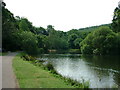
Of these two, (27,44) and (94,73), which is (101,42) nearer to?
(27,44)

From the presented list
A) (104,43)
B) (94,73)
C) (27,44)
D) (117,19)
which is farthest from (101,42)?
(117,19)

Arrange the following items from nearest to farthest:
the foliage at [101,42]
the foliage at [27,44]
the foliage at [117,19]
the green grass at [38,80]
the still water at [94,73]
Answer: the foliage at [117,19]
the green grass at [38,80]
the still water at [94,73]
the foliage at [27,44]
the foliage at [101,42]

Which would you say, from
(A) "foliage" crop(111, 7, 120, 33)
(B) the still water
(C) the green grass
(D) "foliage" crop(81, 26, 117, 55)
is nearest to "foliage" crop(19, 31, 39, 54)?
(D) "foliage" crop(81, 26, 117, 55)

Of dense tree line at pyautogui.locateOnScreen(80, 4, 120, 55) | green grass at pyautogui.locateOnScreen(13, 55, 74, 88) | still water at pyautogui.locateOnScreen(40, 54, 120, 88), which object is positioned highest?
dense tree line at pyautogui.locateOnScreen(80, 4, 120, 55)

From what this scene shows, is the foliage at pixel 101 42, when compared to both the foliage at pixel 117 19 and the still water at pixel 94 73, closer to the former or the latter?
the foliage at pixel 117 19

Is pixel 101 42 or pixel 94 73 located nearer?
pixel 94 73

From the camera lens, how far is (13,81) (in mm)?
11336

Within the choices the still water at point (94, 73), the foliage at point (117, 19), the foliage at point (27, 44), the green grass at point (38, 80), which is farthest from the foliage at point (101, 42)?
the green grass at point (38, 80)

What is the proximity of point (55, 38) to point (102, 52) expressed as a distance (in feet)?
155

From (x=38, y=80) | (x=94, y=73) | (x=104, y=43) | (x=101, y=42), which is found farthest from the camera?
(x=101, y=42)

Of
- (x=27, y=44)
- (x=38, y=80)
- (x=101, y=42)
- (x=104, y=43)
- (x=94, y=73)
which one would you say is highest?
(x=101, y=42)

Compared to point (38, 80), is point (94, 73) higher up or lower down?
lower down

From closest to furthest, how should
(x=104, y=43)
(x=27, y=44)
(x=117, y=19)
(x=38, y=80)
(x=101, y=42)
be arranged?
(x=38, y=80), (x=117, y=19), (x=27, y=44), (x=104, y=43), (x=101, y=42)

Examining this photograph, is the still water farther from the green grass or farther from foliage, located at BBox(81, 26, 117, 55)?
foliage, located at BBox(81, 26, 117, 55)
